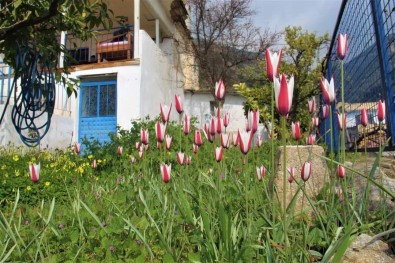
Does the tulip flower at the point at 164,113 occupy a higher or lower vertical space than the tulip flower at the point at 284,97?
higher

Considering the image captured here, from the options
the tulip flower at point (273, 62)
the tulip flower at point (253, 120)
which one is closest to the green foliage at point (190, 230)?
the tulip flower at point (253, 120)

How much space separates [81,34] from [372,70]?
122 inches

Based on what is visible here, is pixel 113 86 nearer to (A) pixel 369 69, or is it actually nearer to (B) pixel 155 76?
(B) pixel 155 76

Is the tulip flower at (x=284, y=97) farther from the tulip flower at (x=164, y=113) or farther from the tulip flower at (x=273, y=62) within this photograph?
the tulip flower at (x=164, y=113)

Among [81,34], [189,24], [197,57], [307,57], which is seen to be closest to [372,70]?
[81,34]

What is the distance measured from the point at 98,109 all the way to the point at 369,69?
28.7ft

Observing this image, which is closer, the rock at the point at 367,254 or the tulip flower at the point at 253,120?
Result: the rock at the point at 367,254

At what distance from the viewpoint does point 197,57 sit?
16906 mm

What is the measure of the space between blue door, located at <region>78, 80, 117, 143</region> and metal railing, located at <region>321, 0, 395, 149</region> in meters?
7.25

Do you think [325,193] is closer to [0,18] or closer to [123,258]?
[123,258]

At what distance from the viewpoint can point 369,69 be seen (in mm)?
4148

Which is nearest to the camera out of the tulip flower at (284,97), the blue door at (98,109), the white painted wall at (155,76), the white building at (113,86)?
the tulip flower at (284,97)

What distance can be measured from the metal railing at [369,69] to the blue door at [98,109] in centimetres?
725

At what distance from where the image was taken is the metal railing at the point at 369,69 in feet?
11.1
